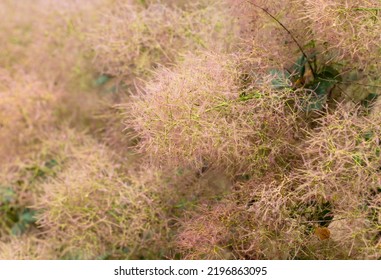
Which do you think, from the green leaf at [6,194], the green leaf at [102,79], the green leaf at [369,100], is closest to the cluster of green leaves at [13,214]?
the green leaf at [6,194]

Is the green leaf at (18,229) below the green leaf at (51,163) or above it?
below

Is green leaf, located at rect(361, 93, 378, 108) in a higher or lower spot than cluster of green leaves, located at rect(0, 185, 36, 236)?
higher

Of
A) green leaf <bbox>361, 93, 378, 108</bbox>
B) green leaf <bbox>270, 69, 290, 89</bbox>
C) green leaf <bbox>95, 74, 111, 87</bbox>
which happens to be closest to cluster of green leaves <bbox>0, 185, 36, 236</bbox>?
green leaf <bbox>95, 74, 111, 87</bbox>

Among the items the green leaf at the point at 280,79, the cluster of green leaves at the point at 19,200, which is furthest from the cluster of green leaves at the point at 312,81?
the cluster of green leaves at the point at 19,200

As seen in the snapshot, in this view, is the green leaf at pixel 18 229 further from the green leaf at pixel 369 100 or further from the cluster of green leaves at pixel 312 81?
the green leaf at pixel 369 100

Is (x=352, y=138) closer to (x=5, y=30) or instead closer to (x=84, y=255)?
(x=84, y=255)

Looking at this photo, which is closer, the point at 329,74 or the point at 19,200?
the point at 329,74

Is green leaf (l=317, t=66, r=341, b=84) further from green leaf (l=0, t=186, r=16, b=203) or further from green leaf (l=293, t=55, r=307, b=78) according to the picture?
green leaf (l=0, t=186, r=16, b=203)

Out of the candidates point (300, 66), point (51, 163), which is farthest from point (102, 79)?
point (300, 66)

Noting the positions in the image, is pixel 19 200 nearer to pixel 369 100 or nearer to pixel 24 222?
pixel 24 222

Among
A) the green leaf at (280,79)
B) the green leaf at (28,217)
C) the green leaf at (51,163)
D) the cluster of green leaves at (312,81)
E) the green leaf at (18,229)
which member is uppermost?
the green leaf at (280,79)

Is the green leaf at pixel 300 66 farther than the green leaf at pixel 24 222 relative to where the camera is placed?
No

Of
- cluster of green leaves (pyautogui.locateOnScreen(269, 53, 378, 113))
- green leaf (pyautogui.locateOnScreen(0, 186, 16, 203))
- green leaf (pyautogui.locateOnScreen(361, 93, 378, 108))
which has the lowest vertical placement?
green leaf (pyautogui.locateOnScreen(0, 186, 16, 203))
